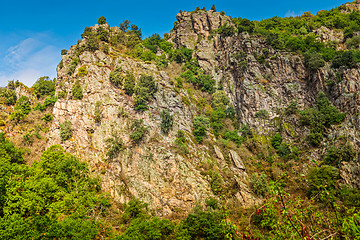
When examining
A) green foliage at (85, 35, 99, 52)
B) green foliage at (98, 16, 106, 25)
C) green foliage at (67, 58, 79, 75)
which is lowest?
green foliage at (67, 58, 79, 75)

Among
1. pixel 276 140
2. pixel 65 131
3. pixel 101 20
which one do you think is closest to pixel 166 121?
pixel 65 131

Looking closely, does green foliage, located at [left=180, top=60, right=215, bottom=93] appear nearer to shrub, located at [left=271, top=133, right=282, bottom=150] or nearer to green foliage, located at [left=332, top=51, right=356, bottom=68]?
shrub, located at [left=271, top=133, right=282, bottom=150]

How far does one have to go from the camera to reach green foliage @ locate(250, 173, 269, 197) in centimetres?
3688

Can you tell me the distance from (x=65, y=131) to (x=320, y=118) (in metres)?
51.1

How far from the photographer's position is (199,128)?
46844 mm

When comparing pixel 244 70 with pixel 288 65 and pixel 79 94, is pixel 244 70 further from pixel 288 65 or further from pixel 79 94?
pixel 79 94

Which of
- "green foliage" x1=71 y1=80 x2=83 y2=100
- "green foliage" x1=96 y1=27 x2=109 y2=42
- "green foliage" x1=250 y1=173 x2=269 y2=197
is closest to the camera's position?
"green foliage" x1=250 y1=173 x2=269 y2=197

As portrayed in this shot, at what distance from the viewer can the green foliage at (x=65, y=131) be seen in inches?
1526

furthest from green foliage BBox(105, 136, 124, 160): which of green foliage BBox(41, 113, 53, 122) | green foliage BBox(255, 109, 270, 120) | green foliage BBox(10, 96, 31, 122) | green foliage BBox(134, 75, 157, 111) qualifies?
green foliage BBox(255, 109, 270, 120)

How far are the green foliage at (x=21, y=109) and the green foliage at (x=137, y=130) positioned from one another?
83.4 feet

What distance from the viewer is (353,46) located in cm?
5509

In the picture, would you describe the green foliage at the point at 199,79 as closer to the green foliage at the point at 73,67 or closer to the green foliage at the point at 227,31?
the green foliage at the point at 227,31

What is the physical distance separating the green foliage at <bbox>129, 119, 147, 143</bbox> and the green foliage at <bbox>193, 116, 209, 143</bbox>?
1201cm

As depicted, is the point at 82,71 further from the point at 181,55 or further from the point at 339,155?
the point at 339,155
